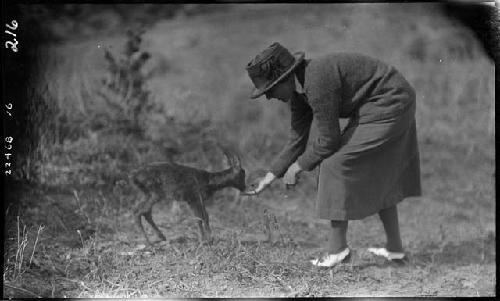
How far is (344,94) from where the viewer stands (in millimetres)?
4930

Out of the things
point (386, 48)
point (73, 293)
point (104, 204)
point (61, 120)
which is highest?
point (386, 48)

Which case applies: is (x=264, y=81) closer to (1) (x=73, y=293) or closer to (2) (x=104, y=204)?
(2) (x=104, y=204)

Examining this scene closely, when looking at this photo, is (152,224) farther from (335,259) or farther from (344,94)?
(344,94)

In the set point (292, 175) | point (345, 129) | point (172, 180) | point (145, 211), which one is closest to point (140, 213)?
point (145, 211)

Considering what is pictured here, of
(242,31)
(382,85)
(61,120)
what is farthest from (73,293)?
(382,85)

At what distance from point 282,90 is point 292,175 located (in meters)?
0.58

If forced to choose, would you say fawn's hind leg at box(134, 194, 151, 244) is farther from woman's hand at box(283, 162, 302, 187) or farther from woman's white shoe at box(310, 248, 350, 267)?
woman's white shoe at box(310, 248, 350, 267)

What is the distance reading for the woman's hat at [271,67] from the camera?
4.92m

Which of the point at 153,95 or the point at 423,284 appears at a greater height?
the point at 153,95

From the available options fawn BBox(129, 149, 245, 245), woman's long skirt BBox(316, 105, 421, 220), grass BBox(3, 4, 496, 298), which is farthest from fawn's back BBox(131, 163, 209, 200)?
woman's long skirt BBox(316, 105, 421, 220)

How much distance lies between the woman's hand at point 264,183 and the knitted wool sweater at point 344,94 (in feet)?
0.90

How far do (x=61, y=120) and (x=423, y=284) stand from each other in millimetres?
2714

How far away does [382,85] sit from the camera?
498 cm

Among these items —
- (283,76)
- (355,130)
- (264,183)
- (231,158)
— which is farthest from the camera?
(231,158)
